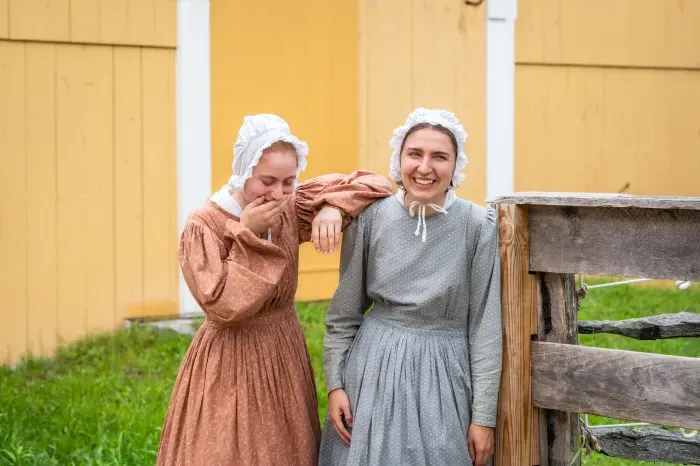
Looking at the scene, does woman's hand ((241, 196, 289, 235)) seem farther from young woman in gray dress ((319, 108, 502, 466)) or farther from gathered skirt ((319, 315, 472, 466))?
gathered skirt ((319, 315, 472, 466))

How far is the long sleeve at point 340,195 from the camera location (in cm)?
323

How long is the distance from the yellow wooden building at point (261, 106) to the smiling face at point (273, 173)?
3.83 meters

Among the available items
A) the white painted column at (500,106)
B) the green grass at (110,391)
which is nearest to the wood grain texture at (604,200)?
the green grass at (110,391)

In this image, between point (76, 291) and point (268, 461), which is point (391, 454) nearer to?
point (268, 461)

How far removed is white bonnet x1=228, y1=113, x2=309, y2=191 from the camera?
3.06 meters

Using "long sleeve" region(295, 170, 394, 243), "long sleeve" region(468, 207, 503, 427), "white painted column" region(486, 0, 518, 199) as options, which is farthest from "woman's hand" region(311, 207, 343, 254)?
"white painted column" region(486, 0, 518, 199)

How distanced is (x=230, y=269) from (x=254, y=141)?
0.38 metres

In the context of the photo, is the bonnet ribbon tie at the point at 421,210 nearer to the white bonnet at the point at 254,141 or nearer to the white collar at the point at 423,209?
the white collar at the point at 423,209

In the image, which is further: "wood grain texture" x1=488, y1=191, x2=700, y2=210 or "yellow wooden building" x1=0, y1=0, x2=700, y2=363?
"yellow wooden building" x1=0, y1=0, x2=700, y2=363

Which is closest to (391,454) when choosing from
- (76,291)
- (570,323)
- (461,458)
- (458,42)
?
(461,458)

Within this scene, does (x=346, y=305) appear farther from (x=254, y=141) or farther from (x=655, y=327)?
(x=655, y=327)

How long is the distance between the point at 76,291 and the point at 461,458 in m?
4.21

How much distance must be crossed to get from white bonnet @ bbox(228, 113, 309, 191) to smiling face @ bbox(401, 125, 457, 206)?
1.00 feet

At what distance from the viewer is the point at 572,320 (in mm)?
3143
